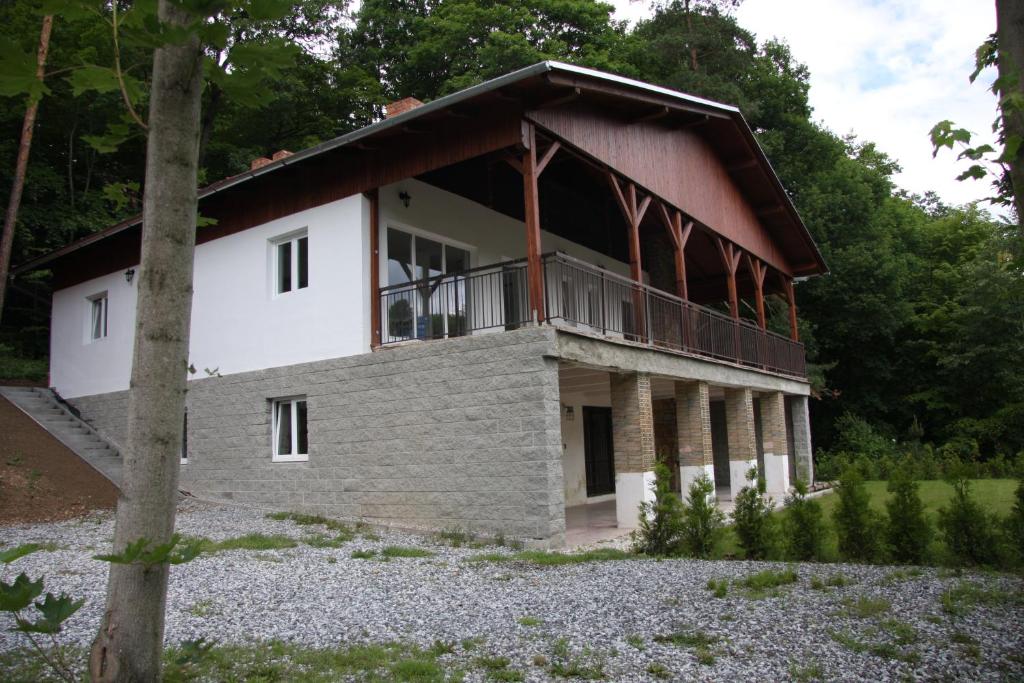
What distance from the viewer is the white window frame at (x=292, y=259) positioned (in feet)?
43.7

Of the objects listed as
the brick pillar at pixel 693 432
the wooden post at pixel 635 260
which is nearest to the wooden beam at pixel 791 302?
the brick pillar at pixel 693 432

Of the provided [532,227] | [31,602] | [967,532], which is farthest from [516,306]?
[31,602]

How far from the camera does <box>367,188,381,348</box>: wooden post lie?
1206 centimetres

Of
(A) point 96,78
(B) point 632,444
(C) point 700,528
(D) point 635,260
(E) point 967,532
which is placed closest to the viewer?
(A) point 96,78

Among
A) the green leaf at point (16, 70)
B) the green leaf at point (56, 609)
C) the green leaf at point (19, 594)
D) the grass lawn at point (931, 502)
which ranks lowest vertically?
the grass lawn at point (931, 502)

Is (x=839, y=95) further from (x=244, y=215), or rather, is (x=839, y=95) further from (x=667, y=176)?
(x=244, y=215)

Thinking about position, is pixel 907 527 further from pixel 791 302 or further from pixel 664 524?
pixel 791 302

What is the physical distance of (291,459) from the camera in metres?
13.0

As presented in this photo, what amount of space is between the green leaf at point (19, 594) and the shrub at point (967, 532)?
8.46m

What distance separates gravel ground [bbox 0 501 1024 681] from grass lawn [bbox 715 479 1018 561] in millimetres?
980

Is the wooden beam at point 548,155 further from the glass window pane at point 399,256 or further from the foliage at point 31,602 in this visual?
the foliage at point 31,602

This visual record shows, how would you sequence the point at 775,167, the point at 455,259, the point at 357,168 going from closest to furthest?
1. the point at 357,168
2. the point at 455,259
3. the point at 775,167

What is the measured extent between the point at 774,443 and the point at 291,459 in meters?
11.6

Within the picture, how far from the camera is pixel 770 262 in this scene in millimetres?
21266
